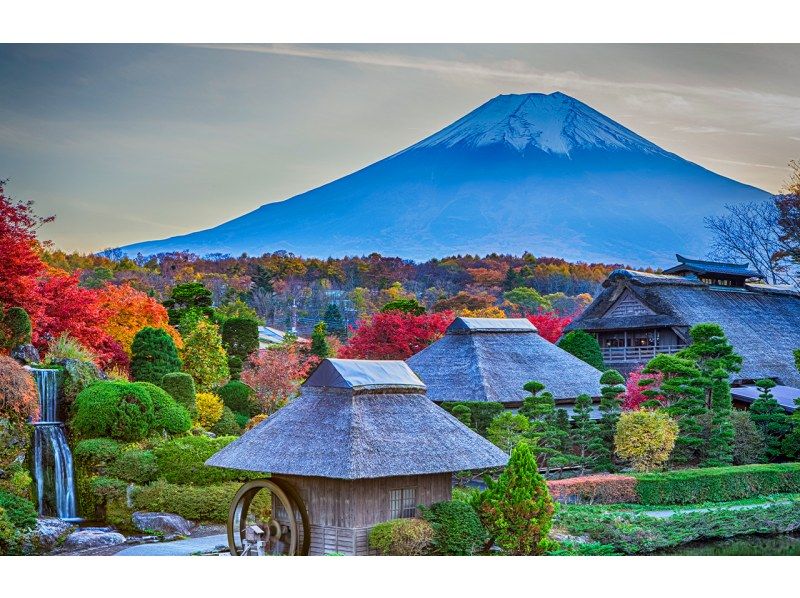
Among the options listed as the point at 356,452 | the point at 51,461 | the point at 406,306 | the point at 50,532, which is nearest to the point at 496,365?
the point at 406,306

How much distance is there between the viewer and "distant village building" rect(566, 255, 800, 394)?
93.5 feet

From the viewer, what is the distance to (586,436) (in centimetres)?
2381

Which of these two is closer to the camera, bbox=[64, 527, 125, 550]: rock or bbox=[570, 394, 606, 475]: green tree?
bbox=[64, 527, 125, 550]: rock

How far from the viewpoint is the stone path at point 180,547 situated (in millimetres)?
15914

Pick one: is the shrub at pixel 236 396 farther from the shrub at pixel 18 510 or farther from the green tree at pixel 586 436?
the shrub at pixel 18 510

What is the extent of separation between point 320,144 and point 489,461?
9.22 meters

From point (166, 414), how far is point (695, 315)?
15678mm

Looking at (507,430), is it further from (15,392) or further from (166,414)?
(15,392)

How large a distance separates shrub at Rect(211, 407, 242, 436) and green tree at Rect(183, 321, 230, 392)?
2.08m

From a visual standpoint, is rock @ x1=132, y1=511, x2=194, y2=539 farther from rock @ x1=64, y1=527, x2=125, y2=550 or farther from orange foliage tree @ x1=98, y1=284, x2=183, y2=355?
orange foliage tree @ x1=98, y1=284, x2=183, y2=355

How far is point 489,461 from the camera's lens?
615 inches

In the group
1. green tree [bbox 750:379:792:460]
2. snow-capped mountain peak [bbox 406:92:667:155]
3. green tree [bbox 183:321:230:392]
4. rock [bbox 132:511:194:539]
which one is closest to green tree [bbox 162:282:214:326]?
green tree [bbox 183:321:230:392]

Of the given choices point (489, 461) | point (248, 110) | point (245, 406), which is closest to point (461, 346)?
point (245, 406)

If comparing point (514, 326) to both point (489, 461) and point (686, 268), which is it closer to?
point (686, 268)
